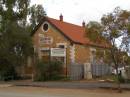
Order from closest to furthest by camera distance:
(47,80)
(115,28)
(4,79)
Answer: (115,28)
(47,80)
(4,79)

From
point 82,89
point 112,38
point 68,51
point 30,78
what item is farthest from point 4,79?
point 112,38

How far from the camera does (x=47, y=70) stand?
131 ft

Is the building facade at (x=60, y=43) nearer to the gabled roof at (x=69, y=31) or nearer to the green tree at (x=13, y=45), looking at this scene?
the gabled roof at (x=69, y=31)

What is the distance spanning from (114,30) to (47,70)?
547 inches

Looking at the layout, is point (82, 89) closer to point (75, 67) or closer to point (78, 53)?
point (75, 67)

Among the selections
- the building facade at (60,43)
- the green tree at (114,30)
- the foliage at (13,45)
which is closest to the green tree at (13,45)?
the foliage at (13,45)

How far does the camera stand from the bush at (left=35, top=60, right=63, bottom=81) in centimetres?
3991

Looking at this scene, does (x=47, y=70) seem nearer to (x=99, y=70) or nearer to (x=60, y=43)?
(x=60, y=43)

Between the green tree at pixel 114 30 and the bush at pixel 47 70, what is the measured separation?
40.5 feet

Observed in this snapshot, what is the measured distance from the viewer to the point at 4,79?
4281cm

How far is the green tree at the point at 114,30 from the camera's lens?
2736 cm

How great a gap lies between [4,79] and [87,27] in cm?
1712

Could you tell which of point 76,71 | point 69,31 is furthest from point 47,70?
point 69,31

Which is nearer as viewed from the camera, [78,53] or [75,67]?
[75,67]
